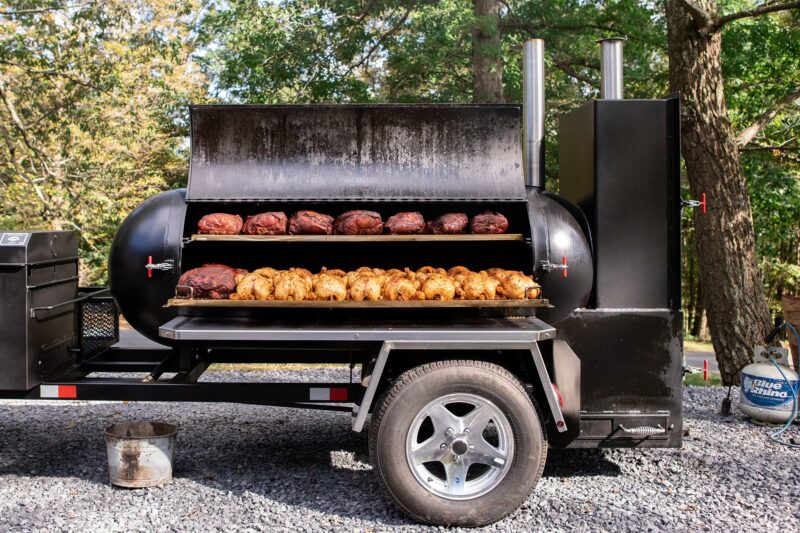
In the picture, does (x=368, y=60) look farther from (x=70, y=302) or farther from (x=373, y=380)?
(x=373, y=380)

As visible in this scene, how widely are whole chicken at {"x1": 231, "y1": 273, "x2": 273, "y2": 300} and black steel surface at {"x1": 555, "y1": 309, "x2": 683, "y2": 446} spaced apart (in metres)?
1.77

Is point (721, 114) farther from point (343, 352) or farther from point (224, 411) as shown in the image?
point (224, 411)

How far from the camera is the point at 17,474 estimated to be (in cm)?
474

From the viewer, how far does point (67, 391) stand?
4332 mm

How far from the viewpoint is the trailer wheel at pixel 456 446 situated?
3904 millimetres

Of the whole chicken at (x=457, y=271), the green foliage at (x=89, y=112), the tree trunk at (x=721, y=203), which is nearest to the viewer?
the whole chicken at (x=457, y=271)

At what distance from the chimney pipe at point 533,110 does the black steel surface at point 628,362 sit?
1181 millimetres

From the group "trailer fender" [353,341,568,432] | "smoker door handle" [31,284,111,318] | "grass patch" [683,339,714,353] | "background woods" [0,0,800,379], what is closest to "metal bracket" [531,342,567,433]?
"trailer fender" [353,341,568,432]

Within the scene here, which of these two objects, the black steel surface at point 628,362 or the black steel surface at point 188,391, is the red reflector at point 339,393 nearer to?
the black steel surface at point 188,391

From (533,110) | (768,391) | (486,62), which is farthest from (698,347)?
(533,110)

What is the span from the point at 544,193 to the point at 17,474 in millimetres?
3809

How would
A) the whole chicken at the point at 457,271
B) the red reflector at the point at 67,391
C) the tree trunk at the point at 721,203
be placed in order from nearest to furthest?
the red reflector at the point at 67,391
the whole chicken at the point at 457,271
the tree trunk at the point at 721,203

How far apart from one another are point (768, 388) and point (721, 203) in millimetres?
2593

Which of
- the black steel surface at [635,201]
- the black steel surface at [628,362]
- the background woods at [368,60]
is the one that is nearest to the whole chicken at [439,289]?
the black steel surface at [628,362]
